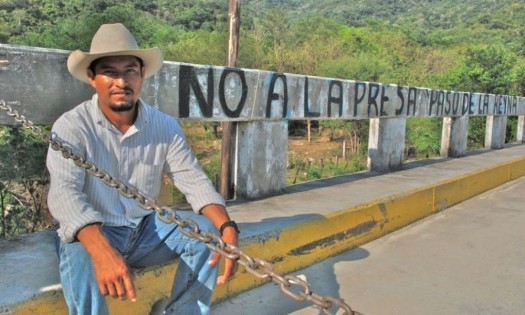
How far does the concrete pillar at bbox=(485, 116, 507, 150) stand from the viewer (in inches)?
561

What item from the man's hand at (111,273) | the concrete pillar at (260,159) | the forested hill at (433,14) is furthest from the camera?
the forested hill at (433,14)

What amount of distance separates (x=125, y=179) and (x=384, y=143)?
6.17 meters

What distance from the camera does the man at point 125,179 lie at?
239 centimetres

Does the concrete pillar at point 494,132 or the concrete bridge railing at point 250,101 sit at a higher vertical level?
the concrete bridge railing at point 250,101

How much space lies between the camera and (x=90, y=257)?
230 cm

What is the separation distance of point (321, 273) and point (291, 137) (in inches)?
1205

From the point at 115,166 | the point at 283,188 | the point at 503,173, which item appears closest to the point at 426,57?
the point at 503,173

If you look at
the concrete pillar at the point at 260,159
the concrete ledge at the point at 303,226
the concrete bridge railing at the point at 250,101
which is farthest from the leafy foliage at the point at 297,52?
the concrete pillar at the point at 260,159

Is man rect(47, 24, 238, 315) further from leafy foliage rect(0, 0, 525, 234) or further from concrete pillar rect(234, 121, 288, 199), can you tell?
concrete pillar rect(234, 121, 288, 199)

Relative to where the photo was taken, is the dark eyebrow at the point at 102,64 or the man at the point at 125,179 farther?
the dark eyebrow at the point at 102,64

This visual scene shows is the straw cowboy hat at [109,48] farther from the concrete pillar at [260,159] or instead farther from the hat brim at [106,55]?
the concrete pillar at [260,159]

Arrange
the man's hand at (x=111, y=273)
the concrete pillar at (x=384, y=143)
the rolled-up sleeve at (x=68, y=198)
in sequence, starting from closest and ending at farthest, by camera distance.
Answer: the man's hand at (x=111, y=273) < the rolled-up sleeve at (x=68, y=198) < the concrete pillar at (x=384, y=143)

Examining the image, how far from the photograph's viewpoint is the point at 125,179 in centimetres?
279

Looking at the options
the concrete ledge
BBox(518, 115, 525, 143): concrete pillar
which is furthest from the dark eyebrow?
BBox(518, 115, 525, 143): concrete pillar
